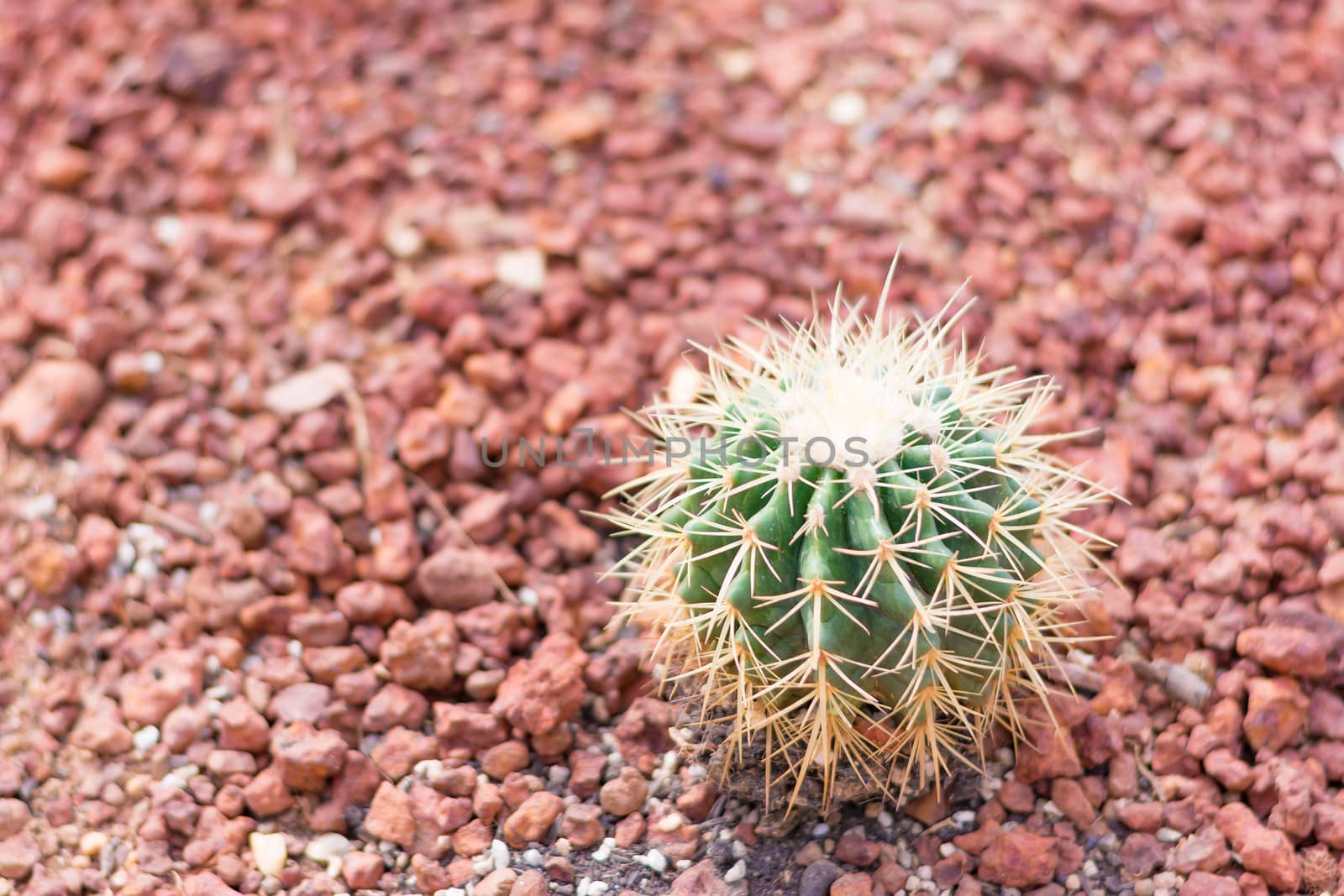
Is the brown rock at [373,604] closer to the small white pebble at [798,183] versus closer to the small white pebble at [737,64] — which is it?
the small white pebble at [798,183]

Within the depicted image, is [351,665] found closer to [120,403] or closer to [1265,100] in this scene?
[120,403]

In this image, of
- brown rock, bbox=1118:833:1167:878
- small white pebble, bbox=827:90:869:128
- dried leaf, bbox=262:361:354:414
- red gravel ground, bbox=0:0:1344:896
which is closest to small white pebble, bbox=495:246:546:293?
red gravel ground, bbox=0:0:1344:896

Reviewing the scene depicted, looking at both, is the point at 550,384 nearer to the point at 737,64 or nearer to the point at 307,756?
the point at 307,756

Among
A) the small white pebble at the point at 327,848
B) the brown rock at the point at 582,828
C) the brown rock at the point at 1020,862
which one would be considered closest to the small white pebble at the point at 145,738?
the small white pebble at the point at 327,848

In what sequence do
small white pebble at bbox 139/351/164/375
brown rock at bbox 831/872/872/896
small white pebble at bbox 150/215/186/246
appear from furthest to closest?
small white pebble at bbox 150/215/186/246, small white pebble at bbox 139/351/164/375, brown rock at bbox 831/872/872/896

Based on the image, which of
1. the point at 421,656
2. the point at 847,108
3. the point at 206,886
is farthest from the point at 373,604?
the point at 847,108

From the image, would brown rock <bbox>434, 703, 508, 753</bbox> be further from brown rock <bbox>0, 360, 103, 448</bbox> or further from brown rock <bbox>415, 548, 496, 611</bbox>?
brown rock <bbox>0, 360, 103, 448</bbox>

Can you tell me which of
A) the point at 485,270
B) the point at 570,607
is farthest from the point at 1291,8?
the point at 570,607
